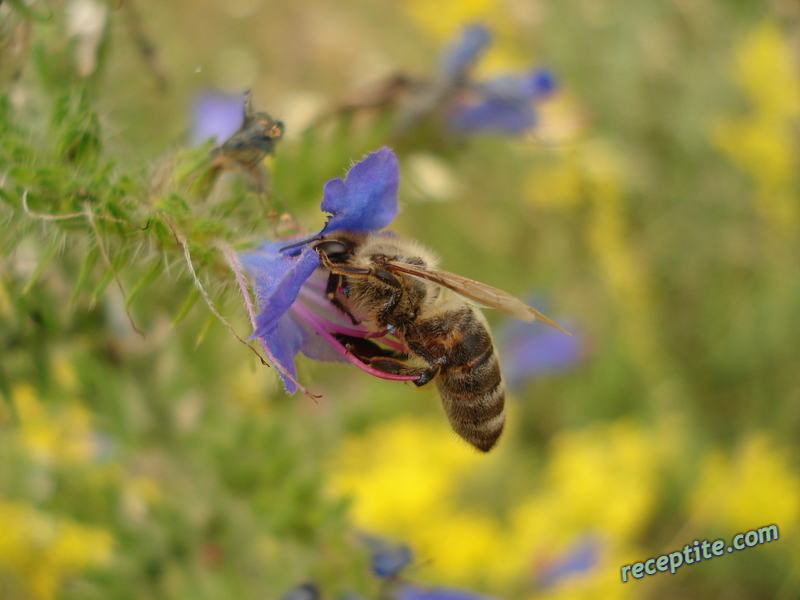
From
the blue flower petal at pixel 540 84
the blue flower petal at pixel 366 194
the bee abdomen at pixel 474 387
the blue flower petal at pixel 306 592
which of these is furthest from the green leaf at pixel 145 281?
the blue flower petal at pixel 540 84

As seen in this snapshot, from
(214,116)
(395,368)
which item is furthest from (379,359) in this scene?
(214,116)

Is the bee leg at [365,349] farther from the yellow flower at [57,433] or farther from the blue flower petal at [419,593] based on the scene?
the yellow flower at [57,433]

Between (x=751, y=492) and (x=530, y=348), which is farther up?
(x=530, y=348)

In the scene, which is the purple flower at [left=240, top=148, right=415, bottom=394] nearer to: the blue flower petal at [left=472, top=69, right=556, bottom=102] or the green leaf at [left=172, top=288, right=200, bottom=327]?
the green leaf at [left=172, top=288, right=200, bottom=327]

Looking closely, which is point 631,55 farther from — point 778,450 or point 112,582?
point 112,582

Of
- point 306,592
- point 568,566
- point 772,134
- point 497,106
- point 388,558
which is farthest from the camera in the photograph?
point 772,134

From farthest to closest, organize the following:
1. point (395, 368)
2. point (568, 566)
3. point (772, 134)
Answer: point (772, 134) → point (568, 566) → point (395, 368)

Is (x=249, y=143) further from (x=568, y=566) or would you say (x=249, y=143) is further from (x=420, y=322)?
(x=568, y=566)
